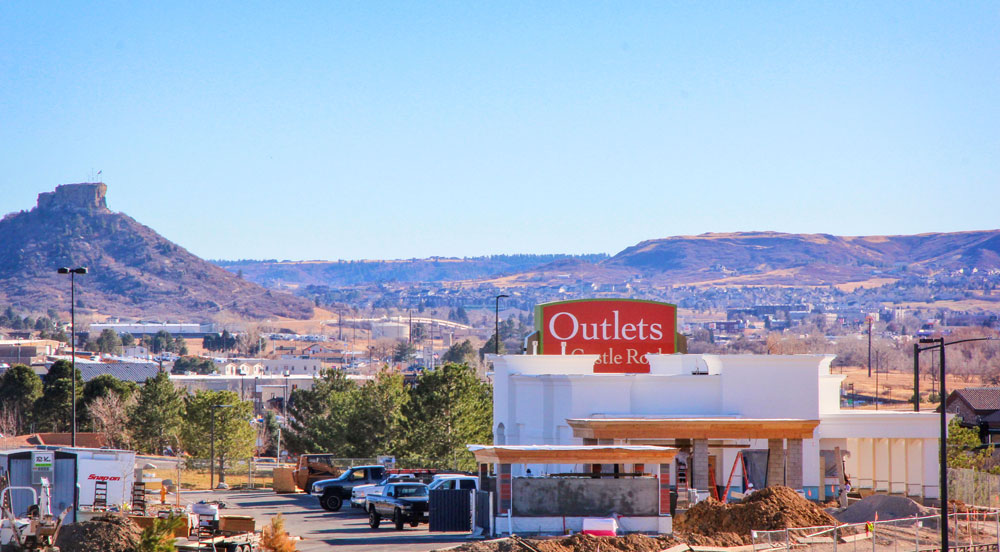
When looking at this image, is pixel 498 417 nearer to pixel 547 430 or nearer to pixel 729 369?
pixel 547 430

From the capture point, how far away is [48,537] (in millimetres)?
30438

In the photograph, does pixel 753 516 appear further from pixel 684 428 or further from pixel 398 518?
pixel 398 518


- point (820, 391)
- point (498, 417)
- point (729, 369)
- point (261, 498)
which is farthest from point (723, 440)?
point (261, 498)

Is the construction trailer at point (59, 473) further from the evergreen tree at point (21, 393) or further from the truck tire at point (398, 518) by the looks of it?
the evergreen tree at point (21, 393)

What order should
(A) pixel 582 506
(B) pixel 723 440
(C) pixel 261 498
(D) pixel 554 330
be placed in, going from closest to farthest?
(A) pixel 582 506, (B) pixel 723 440, (C) pixel 261 498, (D) pixel 554 330

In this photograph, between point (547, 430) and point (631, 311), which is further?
point (631, 311)

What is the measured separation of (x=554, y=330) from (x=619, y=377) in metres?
11.5

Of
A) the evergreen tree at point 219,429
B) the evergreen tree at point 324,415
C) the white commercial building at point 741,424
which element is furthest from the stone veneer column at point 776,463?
the evergreen tree at point 219,429

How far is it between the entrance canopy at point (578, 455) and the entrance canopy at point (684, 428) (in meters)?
7.78

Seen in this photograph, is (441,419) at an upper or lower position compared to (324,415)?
upper

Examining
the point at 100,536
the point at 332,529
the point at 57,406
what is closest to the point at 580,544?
the point at 332,529

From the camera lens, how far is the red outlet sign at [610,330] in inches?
2256

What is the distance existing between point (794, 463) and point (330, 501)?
18.2 m

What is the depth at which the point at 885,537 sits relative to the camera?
3488cm
